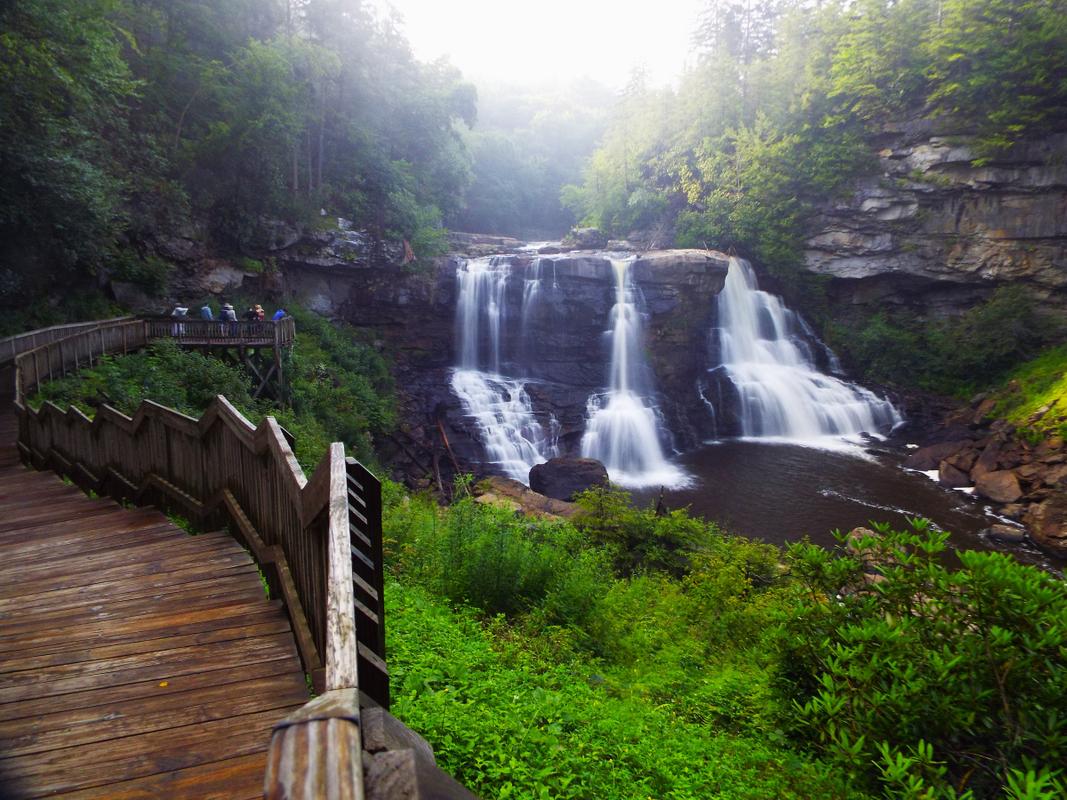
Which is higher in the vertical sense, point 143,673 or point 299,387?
point 299,387

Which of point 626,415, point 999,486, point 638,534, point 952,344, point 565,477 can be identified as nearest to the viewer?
point 638,534

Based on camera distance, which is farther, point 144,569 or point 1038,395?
point 1038,395

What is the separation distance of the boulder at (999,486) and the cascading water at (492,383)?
15069mm

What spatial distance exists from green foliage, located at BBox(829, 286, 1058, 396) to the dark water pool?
311 inches

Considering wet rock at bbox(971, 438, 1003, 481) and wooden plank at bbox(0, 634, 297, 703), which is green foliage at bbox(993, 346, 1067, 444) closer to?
wet rock at bbox(971, 438, 1003, 481)

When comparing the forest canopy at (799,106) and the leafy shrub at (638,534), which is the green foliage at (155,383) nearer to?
the leafy shrub at (638,534)

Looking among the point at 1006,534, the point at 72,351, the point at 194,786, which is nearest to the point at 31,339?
the point at 72,351

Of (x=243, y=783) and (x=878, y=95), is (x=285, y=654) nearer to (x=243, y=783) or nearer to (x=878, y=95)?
(x=243, y=783)

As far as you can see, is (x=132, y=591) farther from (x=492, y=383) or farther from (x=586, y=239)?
(x=586, y=239)

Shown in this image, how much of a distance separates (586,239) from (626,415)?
55.4ft

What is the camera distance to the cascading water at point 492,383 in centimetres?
2378

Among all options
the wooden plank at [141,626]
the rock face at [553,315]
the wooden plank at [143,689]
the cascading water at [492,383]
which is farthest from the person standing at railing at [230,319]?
the wooden plank at [143,689]

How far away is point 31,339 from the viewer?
51.0ft

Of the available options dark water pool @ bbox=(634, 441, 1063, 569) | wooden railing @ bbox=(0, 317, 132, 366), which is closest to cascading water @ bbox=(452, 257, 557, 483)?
dark water pool @ bbox=(634, 441, 1063, 569)
